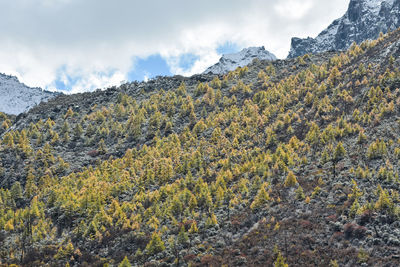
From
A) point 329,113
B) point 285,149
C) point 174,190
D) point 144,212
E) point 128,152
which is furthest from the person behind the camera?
point 128,152

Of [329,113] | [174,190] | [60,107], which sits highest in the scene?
[60,107]

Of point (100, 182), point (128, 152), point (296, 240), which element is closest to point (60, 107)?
point (128, 152)

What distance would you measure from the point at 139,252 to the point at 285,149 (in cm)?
3608

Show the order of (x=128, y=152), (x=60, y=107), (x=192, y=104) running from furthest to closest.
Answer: (x=60, y=107) < (x=192, y=104) < (x=128, y=152)

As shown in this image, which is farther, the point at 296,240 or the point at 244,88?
the point at 244,88

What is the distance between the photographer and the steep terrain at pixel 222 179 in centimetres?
3772

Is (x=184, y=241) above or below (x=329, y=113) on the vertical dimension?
below

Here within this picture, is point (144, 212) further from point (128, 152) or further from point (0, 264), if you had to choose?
point (128, 152)

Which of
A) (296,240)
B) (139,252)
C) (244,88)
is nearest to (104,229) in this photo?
(139,252)

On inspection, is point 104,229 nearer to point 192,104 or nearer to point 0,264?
point 0,264

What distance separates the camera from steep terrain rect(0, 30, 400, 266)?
124 feet

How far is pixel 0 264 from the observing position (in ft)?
142

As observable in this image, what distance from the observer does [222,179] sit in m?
56.3

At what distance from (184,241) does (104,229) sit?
1552 cm
